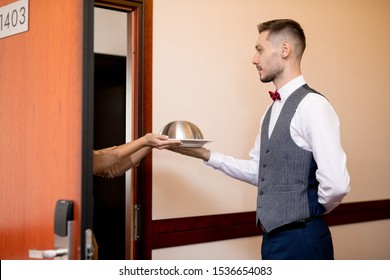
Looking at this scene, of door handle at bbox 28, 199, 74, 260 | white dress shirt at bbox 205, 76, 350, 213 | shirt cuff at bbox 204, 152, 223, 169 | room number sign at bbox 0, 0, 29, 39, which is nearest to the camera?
door handle at bbox 28, 199, 74, 260

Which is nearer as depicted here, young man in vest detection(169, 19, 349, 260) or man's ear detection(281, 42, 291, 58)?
young man in vest detection(169, 19, 349, 260)

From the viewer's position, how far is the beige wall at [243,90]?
2.85m

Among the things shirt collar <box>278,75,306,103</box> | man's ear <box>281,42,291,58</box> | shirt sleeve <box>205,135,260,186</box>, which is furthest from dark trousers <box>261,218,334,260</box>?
man's ear <box>281,42,291,58</box>

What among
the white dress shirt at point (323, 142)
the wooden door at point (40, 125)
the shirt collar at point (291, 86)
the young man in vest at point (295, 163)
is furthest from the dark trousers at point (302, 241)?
the wooden door at point (40, 125)

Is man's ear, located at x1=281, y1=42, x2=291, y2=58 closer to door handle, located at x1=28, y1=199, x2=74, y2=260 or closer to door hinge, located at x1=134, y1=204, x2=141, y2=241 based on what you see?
door hinge, located at x1=134, y1=204, x2=141, y2=241

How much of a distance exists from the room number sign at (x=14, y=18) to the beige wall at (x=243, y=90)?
957 millimetres

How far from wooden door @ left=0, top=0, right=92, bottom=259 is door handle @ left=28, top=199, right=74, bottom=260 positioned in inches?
0.7

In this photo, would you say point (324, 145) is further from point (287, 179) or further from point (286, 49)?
point (286, 49)

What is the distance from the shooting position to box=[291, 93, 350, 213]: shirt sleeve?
6.81 feet

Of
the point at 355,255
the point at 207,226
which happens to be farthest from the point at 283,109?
the point at 355,255

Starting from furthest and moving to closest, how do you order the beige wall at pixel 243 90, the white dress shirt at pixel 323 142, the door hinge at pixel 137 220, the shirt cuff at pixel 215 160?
1. the beige wall at pixel 243 90
2. the door hinge at pixel 137 220
3. the shirt cuff at pixel 215 160
4. the white dress shirt at pixel 323 142

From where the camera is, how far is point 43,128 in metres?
1.72

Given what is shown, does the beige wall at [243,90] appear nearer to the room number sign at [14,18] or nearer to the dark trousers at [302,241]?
the dark trousers at [302,241]
